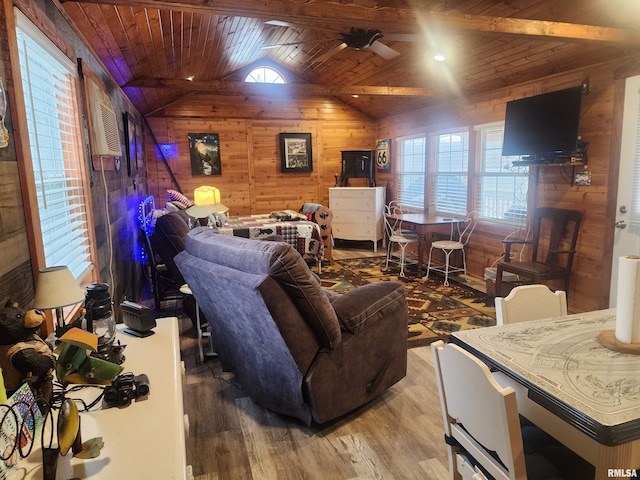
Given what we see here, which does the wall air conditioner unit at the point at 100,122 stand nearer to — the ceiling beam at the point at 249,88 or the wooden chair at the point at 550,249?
the ceiling beam at the point at 249,88

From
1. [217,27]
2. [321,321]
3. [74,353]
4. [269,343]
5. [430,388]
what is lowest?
[430,388]

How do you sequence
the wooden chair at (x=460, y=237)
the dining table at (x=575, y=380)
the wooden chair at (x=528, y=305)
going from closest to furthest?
1. the dining table at (x=575, y=380)
2. the wooden chair at (x=528, y=305)
3. the wooden chair at (x=460, y=237)

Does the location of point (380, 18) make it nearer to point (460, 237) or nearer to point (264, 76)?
point (460, 237)

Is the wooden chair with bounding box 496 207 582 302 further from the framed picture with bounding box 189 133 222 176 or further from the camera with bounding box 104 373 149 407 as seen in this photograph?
the framed picture with bounding box 189 133 222 176

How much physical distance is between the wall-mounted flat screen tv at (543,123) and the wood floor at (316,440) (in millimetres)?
2582

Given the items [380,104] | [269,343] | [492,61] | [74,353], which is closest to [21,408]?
[74,353]

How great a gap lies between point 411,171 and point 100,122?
17.3 ft

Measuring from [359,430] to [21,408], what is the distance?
5.82 ft

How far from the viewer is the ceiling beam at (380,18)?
250 cm

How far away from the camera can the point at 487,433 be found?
1162 mm

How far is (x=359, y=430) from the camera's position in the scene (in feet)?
7.39

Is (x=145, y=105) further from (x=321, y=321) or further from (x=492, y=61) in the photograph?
(x=321, y=321)

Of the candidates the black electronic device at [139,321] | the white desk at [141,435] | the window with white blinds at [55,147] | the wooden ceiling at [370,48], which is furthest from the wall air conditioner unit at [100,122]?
the white desk at [141,435]

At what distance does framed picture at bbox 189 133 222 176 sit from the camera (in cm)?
734
